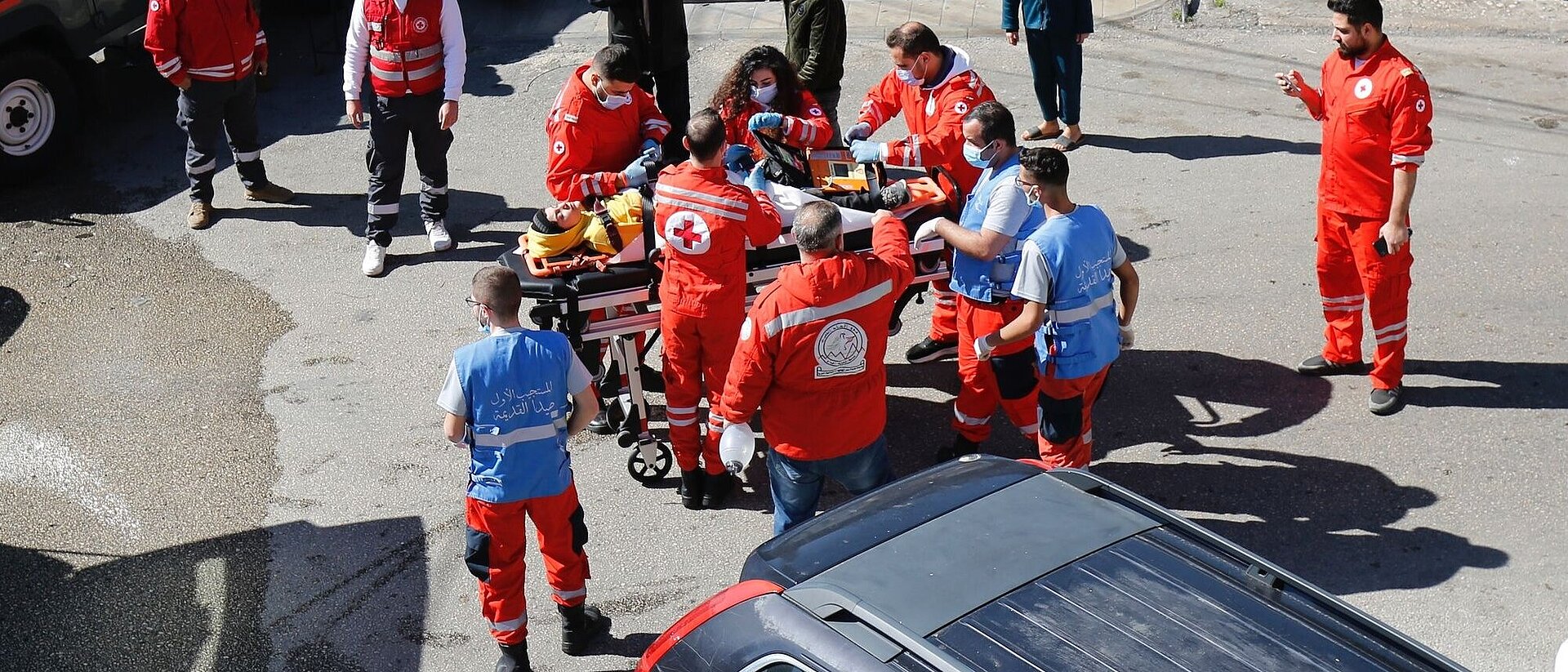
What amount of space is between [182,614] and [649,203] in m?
2.53

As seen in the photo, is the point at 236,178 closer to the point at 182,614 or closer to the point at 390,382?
the point at 390,382

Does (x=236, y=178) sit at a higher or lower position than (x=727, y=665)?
lower

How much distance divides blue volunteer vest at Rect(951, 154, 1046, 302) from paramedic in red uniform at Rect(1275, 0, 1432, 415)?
1.58 meters

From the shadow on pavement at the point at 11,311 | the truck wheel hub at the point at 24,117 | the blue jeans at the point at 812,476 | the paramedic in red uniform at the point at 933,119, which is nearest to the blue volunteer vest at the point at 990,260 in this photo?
the paramedic in red uniform at the point at 933,119

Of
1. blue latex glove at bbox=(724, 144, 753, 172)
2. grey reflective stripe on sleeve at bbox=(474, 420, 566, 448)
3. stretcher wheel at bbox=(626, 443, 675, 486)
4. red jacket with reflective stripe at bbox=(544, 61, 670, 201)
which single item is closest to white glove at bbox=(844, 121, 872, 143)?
blue latex glove at bbox=(724, 144, 753, 172)

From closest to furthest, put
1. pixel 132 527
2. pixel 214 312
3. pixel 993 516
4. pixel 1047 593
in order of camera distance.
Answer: pixel 1047 593 → pixel 993 516 → pixel 132 527 → pixel 214 312

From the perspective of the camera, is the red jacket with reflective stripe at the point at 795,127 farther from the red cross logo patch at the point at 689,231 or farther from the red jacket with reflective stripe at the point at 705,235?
the red cross logo patch at the point at 689,231

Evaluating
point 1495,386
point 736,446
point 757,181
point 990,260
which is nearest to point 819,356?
point 736,446

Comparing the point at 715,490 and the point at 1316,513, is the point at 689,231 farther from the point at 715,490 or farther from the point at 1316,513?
the point at 1316,513

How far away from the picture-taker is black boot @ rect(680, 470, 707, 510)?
5941 mm

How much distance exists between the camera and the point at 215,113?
8781 mm

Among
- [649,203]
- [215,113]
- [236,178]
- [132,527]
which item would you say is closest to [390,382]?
[132,527]

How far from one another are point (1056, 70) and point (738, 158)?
3852 millimetres

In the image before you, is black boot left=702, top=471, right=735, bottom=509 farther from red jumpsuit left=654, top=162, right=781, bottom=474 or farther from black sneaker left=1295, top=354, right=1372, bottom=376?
black sneaker left=1295, top=354, right=1372, bottom=376
